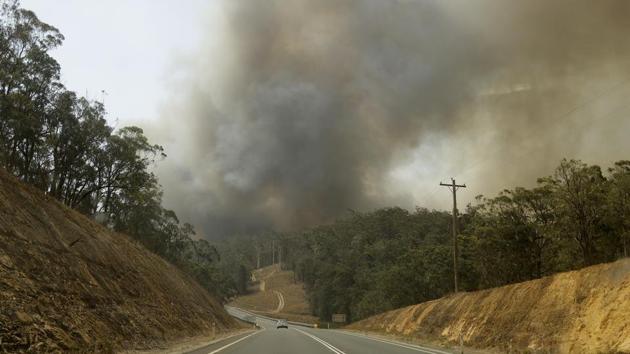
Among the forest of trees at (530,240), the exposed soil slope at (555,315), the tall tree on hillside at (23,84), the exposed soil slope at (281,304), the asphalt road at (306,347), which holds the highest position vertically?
the tall tree on hillside at (23,84)

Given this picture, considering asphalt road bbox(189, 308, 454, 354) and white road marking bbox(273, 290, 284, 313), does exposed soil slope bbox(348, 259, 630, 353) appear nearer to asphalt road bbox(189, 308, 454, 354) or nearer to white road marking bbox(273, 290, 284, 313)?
asphalt road bbox(189, 308, 454, 354)

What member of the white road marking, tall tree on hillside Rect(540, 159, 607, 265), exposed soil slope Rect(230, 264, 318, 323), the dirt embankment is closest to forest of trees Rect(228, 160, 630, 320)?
tall tree on hillside Rect(540, 159, 607, 265)

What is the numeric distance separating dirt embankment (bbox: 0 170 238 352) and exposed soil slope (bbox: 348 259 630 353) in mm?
17562

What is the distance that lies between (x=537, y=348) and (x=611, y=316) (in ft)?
13.1

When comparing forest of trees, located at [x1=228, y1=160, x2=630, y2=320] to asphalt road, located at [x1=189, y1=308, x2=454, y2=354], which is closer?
asphalt road, located at [x1=189, y1=308, x2=454, y2=354]

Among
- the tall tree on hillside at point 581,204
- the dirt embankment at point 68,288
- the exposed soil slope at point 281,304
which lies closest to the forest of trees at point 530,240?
the tall tree on hillside at point 581,204

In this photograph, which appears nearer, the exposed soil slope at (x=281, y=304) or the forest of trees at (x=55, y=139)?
the forest of trees at (x=55, y=139)

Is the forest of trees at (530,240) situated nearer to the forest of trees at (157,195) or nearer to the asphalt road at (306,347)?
the forest of trees at (157,195)

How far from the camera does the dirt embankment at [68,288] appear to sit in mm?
14891

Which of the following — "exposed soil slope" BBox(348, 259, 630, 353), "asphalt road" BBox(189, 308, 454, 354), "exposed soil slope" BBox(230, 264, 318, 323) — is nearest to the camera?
"exposed soil slope" BBox(348, 259, 630, 353)

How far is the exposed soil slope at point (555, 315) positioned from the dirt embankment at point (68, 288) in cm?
1756

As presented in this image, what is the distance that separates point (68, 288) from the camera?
69.3 feet

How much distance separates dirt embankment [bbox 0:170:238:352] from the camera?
14.9 m

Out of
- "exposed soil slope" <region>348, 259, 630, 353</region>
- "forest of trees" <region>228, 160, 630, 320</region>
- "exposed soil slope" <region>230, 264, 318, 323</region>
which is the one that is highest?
"forest of trees" <region>228, 160, 630, 320</region>
